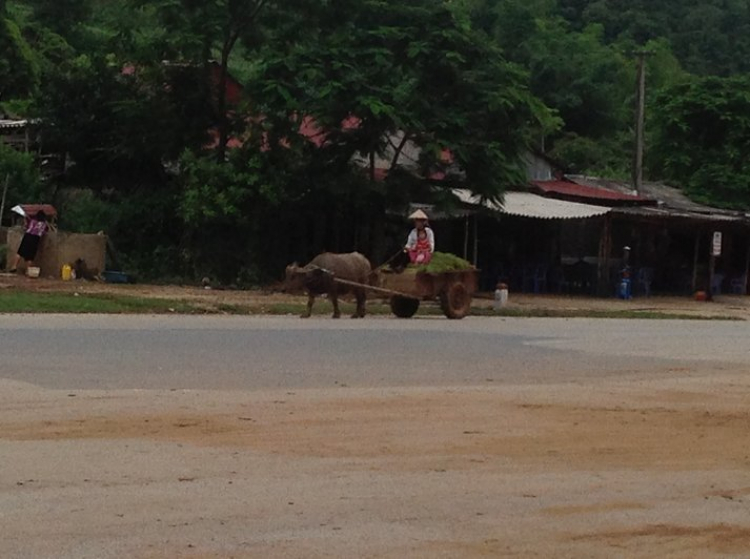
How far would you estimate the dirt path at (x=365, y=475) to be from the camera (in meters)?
7.14

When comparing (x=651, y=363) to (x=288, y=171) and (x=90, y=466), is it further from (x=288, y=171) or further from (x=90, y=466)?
(x=288, y=171)

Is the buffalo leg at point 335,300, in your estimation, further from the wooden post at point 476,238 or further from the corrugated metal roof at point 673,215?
the corrugated metal roof at point 673,215

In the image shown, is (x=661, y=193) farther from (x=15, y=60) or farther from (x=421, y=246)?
(x=421, y=246)

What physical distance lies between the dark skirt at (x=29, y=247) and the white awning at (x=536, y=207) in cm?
1012

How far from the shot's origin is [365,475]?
898 centimetres

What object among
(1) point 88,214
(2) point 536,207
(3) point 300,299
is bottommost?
(3) point 300,299

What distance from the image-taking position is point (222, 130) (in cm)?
3350

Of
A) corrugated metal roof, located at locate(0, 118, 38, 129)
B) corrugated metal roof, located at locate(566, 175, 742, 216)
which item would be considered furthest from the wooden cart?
corrugated metal roof, located at locate(566, 175, 742, 216)

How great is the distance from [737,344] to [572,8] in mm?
58765

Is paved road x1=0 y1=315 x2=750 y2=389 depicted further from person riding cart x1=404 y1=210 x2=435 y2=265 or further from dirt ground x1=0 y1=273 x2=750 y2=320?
dirt ground x1=0 y1=273 x2=750 y2=320

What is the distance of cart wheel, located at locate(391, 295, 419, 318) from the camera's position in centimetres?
A: 2569

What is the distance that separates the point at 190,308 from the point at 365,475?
16188 mm

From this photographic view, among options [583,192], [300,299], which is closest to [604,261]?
[583,192]

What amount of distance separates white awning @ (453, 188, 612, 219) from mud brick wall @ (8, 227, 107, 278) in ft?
29.1
